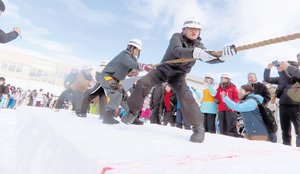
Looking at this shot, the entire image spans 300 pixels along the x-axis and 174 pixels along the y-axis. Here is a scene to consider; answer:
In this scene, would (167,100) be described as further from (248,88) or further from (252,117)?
(252,117)

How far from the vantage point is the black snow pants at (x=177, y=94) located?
198 cm

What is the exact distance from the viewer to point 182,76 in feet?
7.34

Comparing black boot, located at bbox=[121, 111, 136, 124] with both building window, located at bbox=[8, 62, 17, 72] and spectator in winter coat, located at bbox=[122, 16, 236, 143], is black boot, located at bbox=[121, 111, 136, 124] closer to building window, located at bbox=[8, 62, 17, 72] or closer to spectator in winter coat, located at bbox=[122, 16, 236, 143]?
spectator in winter coat, located at bbox=[122, 16, 236, 143]

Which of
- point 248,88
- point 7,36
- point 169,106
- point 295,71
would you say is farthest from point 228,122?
point 7,36

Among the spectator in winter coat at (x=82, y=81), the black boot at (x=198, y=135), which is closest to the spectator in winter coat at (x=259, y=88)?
the black boot at (x=198, y=135)

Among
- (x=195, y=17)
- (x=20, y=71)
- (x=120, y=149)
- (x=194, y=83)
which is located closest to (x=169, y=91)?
(x=195, y=17)

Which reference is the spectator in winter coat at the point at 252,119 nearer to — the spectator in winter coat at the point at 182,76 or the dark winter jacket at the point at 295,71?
the dark winter jacket at the point at 295,71

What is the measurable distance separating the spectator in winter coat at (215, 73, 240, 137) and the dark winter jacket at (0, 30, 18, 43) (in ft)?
13.2

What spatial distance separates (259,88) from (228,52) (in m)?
2.98

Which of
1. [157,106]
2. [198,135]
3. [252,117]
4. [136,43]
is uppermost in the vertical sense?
[136,43]

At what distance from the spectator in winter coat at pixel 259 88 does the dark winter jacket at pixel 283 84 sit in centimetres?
25

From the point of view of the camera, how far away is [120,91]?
9.90 feet

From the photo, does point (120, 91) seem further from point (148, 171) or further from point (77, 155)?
point (148, 171)

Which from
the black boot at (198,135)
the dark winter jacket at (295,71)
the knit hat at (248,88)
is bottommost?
the black boot at (198,135)
